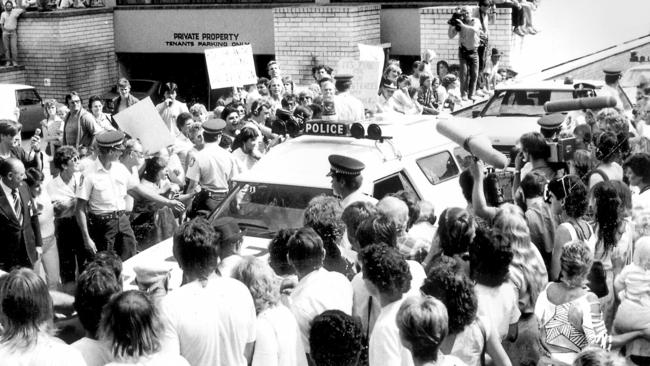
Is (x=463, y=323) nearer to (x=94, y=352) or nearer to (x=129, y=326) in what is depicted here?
(x=129, y=326)

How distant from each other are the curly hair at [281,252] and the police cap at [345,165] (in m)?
1.70

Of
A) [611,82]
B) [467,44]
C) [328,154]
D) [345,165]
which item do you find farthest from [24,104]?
[345,165]

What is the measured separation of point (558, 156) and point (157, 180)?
12.6 feet

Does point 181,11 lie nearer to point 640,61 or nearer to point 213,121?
point 640,61

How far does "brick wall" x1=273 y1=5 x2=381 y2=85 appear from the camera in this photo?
20.6m

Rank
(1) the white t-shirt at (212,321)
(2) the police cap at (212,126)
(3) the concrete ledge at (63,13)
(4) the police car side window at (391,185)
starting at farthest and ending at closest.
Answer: (3) the concrete ledge at (63,13)
(2) the police cap at (212,126)
(4) the police car side window at (391,185)
(1) the white t-shirt at (212,321)

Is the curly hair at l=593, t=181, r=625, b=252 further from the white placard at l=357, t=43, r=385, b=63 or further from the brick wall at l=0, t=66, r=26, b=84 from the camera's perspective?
the brick wall at l=0, t=66, r=26, b=84

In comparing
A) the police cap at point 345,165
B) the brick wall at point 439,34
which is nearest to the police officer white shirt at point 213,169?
the police cap at point 345,165

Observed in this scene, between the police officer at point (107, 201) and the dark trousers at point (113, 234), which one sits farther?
the dark trousers at point (113, 234)

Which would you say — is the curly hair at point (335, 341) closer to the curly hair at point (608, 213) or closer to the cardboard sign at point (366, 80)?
the curly hair at point (608, 213)

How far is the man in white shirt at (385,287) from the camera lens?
4.88 m

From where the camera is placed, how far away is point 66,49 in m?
23.7

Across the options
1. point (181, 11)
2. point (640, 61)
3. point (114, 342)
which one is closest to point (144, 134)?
point (114, 342)

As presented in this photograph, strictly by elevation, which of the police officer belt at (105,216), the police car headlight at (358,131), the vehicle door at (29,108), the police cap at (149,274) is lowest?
the vehicle door at (29,108)
